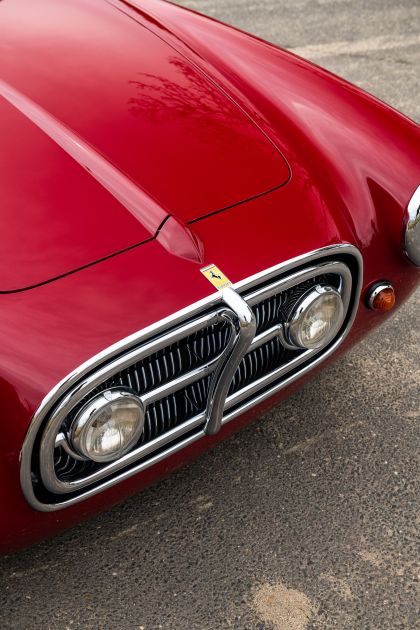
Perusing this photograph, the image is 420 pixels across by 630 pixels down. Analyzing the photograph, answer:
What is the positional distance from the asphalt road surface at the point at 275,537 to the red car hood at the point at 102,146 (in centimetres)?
85

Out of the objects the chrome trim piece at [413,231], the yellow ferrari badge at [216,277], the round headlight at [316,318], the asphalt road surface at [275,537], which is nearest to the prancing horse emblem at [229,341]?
the yellow ferrari badge at [216,277]

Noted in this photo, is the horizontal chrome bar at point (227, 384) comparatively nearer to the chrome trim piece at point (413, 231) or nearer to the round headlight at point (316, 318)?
the round headlight at point (316, 318)

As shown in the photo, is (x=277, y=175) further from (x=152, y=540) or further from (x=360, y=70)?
(x=360, y=70)

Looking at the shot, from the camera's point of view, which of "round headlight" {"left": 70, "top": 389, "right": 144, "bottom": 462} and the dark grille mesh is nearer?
"round headlight" {"left": 70, "top": 389, "right": 144, "bottom": 462}

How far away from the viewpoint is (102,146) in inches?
89.1

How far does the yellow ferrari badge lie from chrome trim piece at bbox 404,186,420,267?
2.15ft

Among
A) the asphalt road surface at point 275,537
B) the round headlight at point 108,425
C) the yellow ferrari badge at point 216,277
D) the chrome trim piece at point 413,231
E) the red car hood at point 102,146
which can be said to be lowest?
the asphalt road surface at point 275,537

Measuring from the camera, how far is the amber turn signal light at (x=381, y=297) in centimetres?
238

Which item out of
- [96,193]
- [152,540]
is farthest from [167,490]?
[96,193]

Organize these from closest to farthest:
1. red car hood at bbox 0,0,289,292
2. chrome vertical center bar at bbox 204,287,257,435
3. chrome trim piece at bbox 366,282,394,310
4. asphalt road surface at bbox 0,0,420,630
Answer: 1. chrome vertical center bar at bbox 204,287,257,435
2. red car hood at bbox 0,0,289,292
3. asphalt road surface at bbox 0,0,420,630
4. chrome trim piece at bbox 366,282,394,310

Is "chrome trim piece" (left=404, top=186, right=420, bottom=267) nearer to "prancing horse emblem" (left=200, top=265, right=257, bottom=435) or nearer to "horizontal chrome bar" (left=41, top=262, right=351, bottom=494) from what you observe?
"horizontal chrome bar" (left=41, top=262, right=351, bottom=494)

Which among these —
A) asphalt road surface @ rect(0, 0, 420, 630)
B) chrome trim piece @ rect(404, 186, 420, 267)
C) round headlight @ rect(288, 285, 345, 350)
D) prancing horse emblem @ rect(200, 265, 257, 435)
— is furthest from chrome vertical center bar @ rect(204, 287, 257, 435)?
chrome trim piece @ rect(404, 186, 420, 267)

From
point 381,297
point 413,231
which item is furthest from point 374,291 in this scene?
point 413,231

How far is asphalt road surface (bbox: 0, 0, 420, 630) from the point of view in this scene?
221cm
